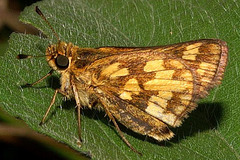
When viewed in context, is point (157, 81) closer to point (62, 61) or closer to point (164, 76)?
point (164, 76)

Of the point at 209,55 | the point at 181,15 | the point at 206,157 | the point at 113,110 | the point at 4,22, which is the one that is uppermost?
the point at 4,22

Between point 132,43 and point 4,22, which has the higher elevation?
point 4,22

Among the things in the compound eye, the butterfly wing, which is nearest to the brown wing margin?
the butterfly wing

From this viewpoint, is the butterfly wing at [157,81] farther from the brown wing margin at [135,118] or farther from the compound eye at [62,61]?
the compound eye at [62,61]

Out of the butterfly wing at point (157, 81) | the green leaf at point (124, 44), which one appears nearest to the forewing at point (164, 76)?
the butterfly wing at point (157, 81)

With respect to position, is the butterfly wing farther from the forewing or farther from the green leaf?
the green leaf

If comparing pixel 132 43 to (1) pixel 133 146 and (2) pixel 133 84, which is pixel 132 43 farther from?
(1) pixel 133 146

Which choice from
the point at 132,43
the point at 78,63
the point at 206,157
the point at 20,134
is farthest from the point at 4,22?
the point at 206,157

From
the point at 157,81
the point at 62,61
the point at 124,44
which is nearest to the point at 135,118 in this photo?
the point at 157,81

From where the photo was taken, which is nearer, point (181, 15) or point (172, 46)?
point (172, 46)
